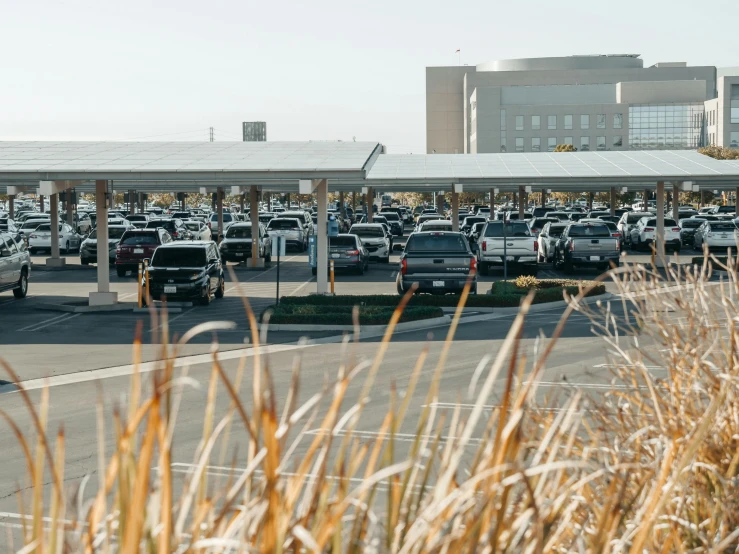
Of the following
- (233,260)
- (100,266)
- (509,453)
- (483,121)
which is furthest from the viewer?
(483,121)

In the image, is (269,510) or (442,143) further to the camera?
(442,143)

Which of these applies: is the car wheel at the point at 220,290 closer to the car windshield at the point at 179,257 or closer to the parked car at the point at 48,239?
the car windshield at the point at 179,257

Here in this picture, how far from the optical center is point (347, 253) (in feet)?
122

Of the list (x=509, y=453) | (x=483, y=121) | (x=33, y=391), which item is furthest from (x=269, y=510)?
(x=483, y=121)

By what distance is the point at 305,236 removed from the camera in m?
53.0

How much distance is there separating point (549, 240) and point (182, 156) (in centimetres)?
1658

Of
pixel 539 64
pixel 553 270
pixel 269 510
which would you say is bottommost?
pixel 553 270

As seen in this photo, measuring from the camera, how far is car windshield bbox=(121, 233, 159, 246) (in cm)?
3712

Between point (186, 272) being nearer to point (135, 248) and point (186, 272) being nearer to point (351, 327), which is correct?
point (351, 327)

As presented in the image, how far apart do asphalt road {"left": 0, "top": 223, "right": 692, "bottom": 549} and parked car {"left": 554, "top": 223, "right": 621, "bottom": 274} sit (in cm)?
997

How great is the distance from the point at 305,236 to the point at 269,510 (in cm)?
5038

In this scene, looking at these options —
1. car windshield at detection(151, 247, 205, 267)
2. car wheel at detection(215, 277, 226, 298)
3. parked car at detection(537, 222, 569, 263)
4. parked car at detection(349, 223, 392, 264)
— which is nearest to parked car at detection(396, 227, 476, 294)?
car wheel at detection(215, 277, 226, 298)

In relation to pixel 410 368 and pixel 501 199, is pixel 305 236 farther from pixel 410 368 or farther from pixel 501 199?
pixel 501 199

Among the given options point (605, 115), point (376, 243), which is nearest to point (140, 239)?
point (376, 243)
